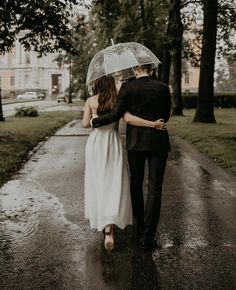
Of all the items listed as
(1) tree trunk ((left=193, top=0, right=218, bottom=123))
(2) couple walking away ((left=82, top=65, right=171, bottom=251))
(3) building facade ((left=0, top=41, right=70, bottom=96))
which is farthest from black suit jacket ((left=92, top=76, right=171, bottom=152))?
(3) building facade ((left=0, top=41, right=70, bottom=96))

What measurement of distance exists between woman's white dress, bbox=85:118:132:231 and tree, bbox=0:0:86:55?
28.7 feet

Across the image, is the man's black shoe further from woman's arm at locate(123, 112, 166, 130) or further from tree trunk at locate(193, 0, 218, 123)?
tree trunk at locate(193, 0, 218, 123)

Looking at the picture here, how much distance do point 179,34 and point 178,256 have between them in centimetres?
2441

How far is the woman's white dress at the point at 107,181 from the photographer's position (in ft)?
17.2

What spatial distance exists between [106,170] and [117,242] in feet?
2.70

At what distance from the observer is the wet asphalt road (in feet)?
14.2

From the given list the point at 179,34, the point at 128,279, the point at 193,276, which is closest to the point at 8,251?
the point at 128,279

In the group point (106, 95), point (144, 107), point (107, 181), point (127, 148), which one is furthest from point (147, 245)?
point (106, 95)

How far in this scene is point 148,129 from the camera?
520cm

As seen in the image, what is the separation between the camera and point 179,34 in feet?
92.2

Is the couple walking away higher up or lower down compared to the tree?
lower down

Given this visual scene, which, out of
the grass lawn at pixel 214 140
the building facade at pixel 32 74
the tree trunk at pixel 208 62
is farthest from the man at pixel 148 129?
the building facade at pixel 32 74

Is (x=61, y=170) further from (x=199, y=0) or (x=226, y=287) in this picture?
(x=199, y=0)

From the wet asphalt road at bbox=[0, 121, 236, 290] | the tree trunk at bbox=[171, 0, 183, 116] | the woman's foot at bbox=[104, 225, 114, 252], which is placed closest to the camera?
the wet asphalt road at bbox=[0, 121, 236, 290]
